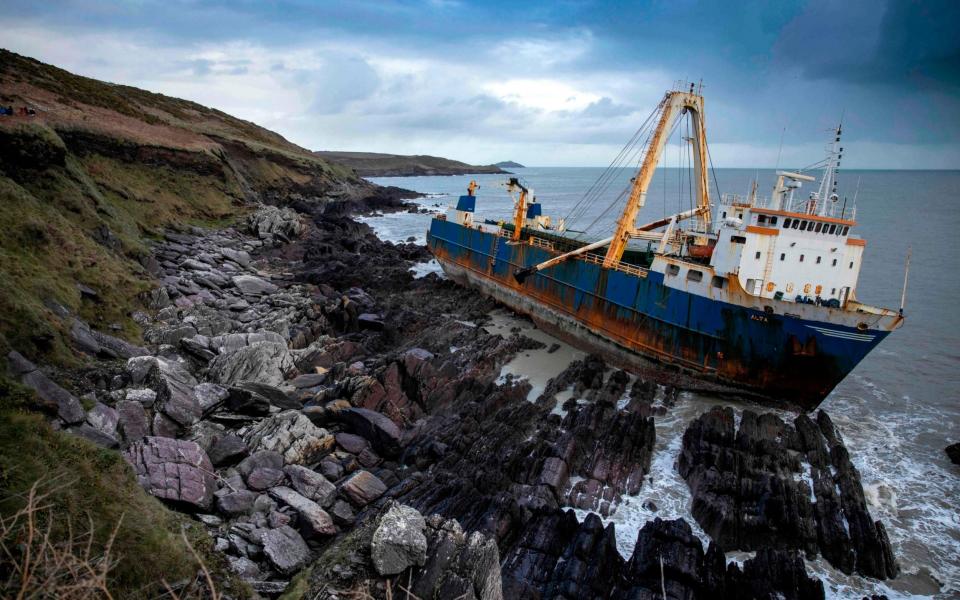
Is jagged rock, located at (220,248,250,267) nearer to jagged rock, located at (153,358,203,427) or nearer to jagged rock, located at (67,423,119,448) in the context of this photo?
jagged rock, located at (153,358,203,427)

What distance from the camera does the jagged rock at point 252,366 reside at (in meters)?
16.0

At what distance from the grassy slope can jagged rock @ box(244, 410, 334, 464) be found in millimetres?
3568

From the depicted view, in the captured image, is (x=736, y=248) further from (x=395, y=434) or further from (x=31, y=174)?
(x=31, y=174)

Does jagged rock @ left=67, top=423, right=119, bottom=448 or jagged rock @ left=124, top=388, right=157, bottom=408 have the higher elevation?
jagged rock @ left=67, top=423, right=119, bottom=448

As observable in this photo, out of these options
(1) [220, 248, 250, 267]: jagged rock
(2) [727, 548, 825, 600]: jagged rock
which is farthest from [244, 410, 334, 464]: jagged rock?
(1) [220, 248, 250, 267]: jagged rock

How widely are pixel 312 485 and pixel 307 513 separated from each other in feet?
3.54

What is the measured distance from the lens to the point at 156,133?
1646 inches

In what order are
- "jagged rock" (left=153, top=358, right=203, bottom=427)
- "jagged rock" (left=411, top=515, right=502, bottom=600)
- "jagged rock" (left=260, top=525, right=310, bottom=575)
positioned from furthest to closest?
"jagged rock" (left=153, top=358, right=203, bottom=427), "jagged rock" (left=260, top=525, right=310, bottom=575), "jagged rock" (left=411, top=515, right=502, bottom=600)

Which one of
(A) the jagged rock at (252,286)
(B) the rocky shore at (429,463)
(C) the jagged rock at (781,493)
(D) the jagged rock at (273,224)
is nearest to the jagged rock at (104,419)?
(B) the rocky shore at (429,463)

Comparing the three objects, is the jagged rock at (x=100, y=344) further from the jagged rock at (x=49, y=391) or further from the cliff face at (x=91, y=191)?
the jagged rock at (x=49, y=391)

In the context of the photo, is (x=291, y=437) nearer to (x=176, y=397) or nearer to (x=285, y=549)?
(x=176, y=397)

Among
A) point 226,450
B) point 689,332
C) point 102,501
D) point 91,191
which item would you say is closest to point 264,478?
point 226,450

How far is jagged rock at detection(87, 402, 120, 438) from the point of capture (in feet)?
34.2

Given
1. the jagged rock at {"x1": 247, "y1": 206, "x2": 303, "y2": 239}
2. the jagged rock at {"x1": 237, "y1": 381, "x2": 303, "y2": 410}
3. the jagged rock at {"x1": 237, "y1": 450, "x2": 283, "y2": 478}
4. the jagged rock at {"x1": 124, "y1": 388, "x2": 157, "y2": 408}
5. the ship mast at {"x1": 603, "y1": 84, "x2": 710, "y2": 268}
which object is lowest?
the jagged rock at {"x1": 237, "y1": 450, "x2": 283, "y2": 478}
